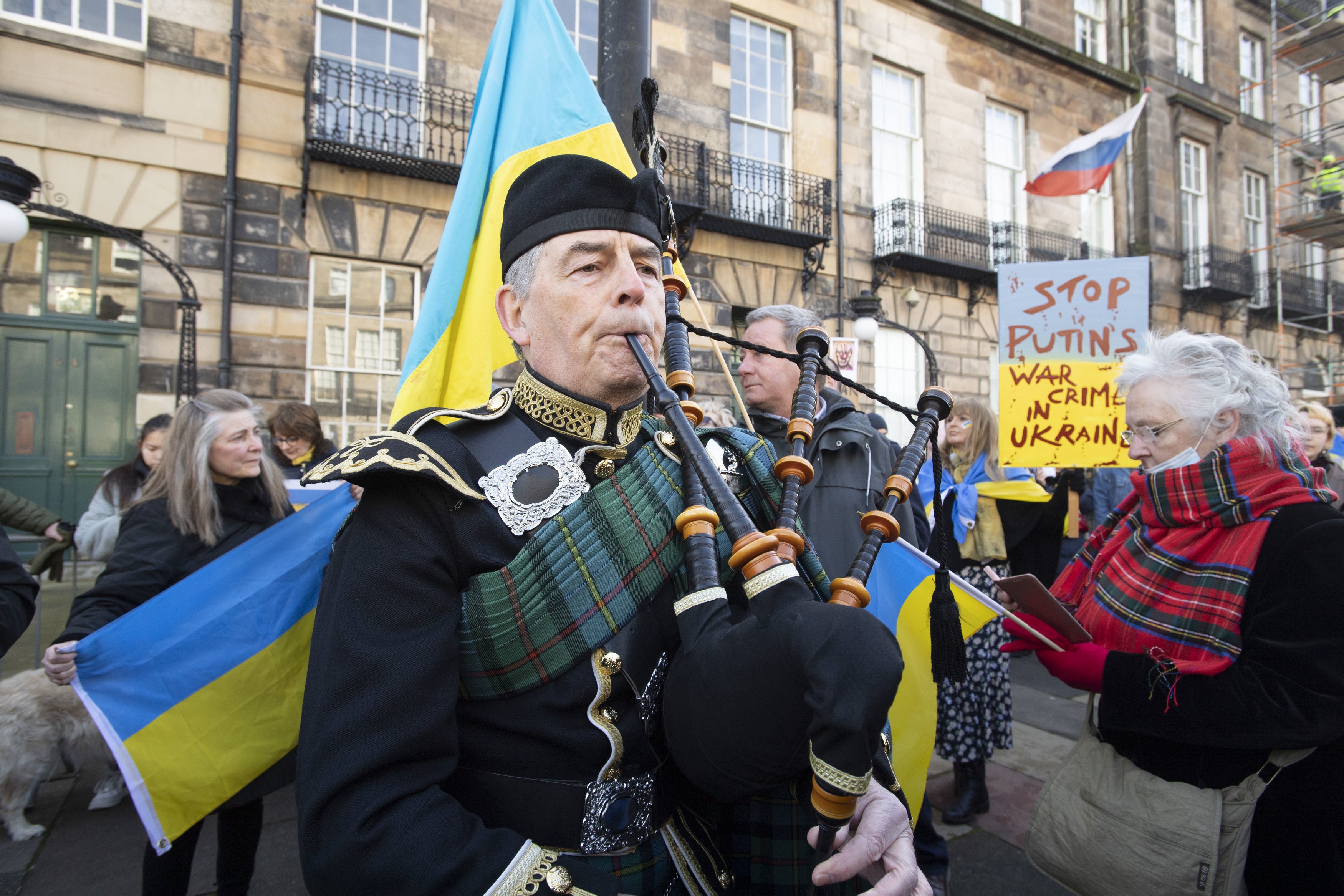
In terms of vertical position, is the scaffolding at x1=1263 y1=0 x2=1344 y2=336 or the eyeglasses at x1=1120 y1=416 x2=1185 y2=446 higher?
the scaffolding at x1=1263 y1=0 x2=1344 y2=336

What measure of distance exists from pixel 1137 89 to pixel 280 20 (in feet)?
56.5

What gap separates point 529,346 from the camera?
1.48 meters

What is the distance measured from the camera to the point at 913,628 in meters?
2.25

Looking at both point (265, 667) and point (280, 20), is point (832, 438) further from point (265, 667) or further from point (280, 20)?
point (280, 20)

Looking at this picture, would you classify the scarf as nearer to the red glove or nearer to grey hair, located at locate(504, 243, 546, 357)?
the red glove

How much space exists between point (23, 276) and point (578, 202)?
9443 millimetres

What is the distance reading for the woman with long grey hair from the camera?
92.5 inches

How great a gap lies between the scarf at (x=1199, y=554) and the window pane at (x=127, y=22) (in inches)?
407

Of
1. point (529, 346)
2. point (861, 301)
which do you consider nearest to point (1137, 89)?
point (861, 301)

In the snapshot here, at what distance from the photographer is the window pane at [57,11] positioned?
752 cm

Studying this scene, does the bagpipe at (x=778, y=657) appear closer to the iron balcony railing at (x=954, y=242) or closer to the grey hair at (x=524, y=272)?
the grey hair at (x=524, y=272)

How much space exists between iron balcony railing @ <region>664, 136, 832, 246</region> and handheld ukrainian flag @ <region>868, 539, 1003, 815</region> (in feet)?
29.1

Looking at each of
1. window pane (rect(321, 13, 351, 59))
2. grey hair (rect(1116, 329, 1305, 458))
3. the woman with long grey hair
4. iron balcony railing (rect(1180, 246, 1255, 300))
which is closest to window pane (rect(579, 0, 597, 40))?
window pane (rect(321, 13, 351, 59))

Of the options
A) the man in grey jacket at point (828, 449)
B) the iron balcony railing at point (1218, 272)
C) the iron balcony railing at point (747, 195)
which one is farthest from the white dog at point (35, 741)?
the iron balcony railing at point (1218, 272)
